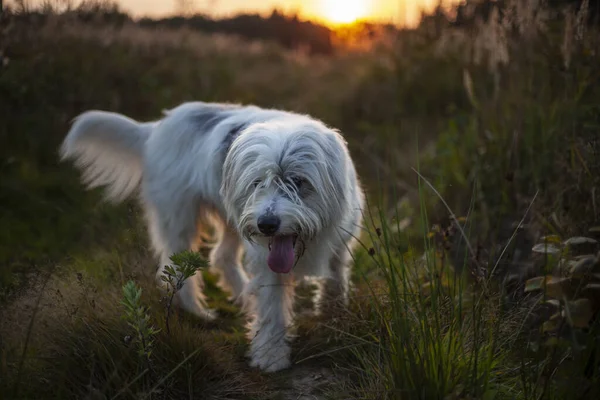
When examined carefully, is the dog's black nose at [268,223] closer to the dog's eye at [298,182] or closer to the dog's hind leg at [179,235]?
the dog's eye at [298,182]


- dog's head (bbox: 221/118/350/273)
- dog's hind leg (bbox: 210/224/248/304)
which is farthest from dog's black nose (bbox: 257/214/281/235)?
dog's hind leg (bbox: 210/224/248/304)

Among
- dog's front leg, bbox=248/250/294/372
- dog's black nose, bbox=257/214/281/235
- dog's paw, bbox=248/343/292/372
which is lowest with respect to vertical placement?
dog's paw, bbox=248/343/292/372

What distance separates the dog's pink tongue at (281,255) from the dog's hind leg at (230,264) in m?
1.46

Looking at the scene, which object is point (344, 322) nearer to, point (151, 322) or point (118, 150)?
point (151, 322)

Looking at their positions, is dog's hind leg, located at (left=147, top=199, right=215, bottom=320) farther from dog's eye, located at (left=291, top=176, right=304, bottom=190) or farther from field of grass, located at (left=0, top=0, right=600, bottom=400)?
dog's eye, located at (left=291, top=176, right=304, bottom=190)

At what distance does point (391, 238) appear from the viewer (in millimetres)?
2795

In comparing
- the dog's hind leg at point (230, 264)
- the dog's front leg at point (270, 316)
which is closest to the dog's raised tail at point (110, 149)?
the dog's hind leg at point (230, 264)

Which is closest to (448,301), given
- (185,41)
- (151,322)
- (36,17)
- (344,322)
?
(344,322)

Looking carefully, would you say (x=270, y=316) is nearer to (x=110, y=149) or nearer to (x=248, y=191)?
(x=248, y=191)

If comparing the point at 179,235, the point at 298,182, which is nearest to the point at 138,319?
the point at 298,182

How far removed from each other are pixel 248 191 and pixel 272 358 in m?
1.04

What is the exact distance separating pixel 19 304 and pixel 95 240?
7.80ft

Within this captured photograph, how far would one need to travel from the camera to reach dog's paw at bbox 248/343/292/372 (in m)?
3.29

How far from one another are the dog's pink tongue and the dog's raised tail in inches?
69.7
